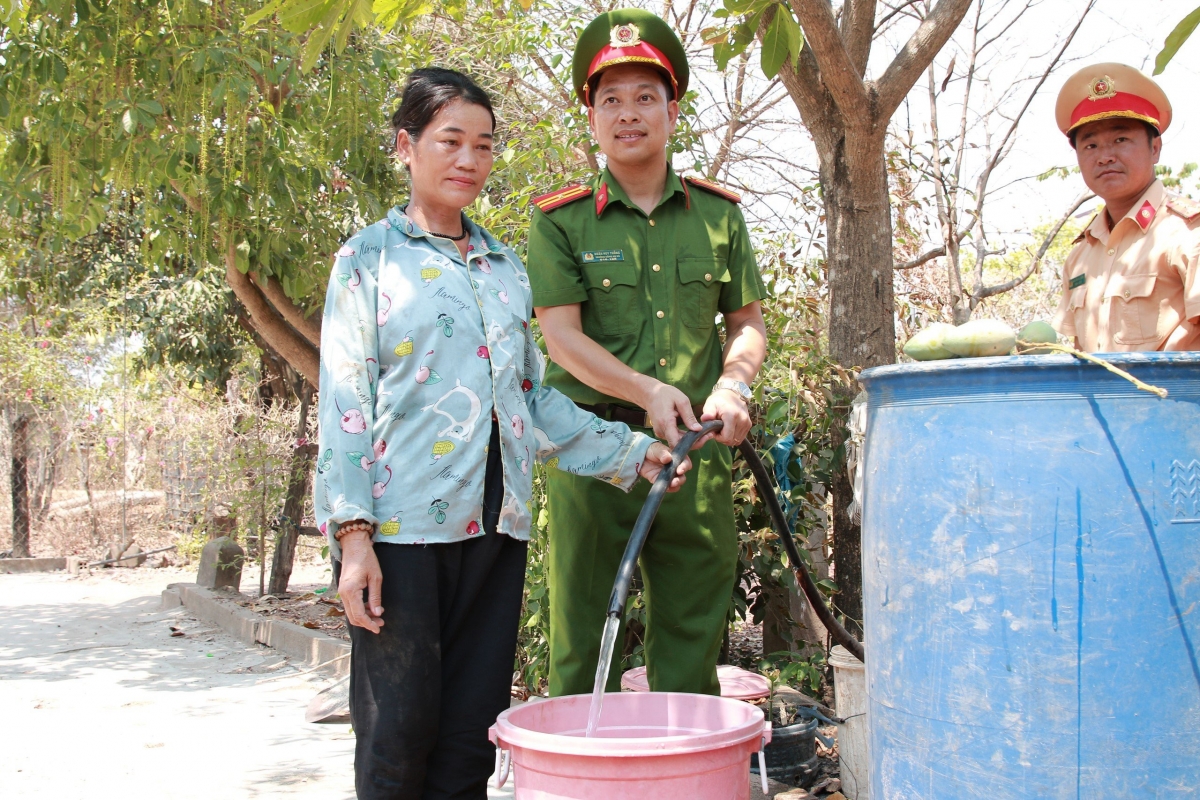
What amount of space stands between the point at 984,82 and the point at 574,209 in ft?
18.0

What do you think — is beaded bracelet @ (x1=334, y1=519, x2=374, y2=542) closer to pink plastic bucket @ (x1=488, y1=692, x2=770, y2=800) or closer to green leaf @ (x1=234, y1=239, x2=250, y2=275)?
pink plastic bucket @ (x1=488, y1=692, x2=770, y2=800)

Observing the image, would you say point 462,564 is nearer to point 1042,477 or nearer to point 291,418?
point 1042,477

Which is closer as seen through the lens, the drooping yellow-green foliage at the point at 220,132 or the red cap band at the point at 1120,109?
the red cap band at the point at 1120,109

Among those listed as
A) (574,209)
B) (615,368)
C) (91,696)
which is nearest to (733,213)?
(574,209)

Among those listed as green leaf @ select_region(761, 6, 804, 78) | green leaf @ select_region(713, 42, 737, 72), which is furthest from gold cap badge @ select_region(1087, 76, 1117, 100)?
green leaf @ select_region(713, 42, 737, 72)

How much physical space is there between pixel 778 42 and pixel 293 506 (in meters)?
5.65

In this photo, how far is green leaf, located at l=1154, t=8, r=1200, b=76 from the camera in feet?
6.35

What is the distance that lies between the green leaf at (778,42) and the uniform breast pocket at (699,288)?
0.65 m

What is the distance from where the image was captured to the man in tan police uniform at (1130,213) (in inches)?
96.3

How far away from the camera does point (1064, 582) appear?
1597 millimetres

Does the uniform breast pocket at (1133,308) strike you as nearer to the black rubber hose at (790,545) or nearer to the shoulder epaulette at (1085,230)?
the shoulder epaulette at (1085,230)

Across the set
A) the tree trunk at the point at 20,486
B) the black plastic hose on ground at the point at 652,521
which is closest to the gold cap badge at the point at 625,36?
the black plastic hose on ground at the point at 652,521

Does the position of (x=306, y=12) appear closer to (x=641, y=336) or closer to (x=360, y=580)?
(x=641, y=336)

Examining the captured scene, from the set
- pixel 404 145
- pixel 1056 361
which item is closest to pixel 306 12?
pixel 404 145
